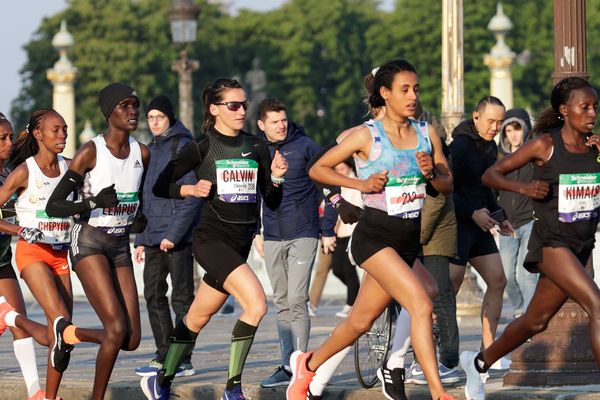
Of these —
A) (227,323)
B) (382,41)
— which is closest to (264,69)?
(382,41)

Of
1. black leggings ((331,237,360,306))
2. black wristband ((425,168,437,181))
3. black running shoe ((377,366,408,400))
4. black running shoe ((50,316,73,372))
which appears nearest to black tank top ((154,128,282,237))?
black running shoe ((50,316,73,372))

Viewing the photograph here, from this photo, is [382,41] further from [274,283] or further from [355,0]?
[274,283]

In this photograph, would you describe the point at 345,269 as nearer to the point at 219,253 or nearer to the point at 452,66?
the point at 452,66

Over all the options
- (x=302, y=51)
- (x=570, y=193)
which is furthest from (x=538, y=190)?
(x=302, y=51)

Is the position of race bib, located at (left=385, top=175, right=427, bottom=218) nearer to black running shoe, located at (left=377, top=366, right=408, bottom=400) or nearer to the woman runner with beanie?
black running shoe, located at (left=377, top=366, right=408, bottom=400)

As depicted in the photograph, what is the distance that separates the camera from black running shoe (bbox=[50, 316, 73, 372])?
11.7 metres

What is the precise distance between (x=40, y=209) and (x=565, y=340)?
338 centimetres

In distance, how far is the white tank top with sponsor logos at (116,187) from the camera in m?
11.6

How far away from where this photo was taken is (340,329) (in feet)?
36.6

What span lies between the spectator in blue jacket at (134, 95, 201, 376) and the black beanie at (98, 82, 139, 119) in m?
2.20

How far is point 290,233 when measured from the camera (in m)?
13.3

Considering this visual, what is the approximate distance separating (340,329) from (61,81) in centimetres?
4554

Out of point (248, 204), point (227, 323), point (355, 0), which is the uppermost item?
point (355, 0)

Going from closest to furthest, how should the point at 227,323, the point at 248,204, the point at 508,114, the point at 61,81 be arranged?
the point at 248,204, the point at 508,114, the point at 227,323, the point at 61,81
